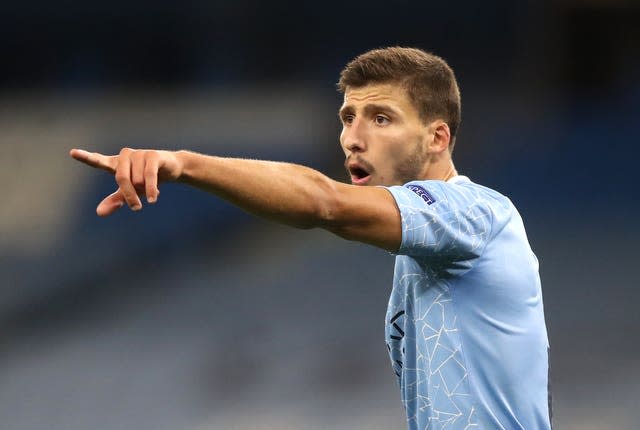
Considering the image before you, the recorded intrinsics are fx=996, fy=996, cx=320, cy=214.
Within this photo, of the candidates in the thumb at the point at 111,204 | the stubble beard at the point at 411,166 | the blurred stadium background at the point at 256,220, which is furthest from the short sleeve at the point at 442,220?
the blurred stadium background at the point at 256,220

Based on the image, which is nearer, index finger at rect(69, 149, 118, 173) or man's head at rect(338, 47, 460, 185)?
index finger at rect(69, 149, 118, 173)

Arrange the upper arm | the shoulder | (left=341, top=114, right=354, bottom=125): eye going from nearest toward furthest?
the upper arm → the shoulder → (left=341, top=114, right=354, bottom=125): eye

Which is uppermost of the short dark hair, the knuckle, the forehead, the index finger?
the short dark hair

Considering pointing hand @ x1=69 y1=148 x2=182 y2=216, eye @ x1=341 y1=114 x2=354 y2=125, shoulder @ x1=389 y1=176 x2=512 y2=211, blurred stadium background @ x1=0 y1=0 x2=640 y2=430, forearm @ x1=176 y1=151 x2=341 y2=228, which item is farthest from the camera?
blurred stadium background @ x1=0 y1=0 x2=640 y2=430

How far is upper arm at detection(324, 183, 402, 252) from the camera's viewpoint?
6.75 ft

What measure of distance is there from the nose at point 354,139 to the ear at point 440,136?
19cm

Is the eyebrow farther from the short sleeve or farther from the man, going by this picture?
the short sleeve

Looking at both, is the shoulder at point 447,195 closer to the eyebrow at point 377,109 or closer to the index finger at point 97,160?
the eyebrow at point 377,109

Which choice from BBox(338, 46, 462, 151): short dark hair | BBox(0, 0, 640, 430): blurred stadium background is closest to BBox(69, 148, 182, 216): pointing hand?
BBox(338, 46, 462, 151): short dark hair

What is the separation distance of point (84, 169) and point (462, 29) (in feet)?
8.29

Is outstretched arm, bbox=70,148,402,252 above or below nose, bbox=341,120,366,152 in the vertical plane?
below

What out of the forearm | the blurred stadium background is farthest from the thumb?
the blurred stadium background

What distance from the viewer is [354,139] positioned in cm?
268

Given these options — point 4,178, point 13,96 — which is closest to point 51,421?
point 4,178
